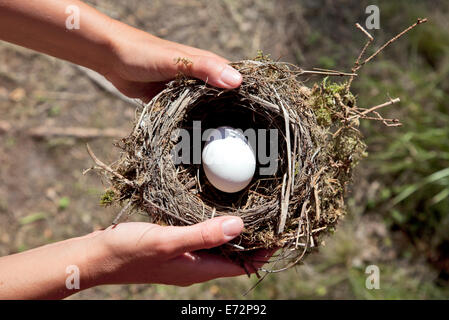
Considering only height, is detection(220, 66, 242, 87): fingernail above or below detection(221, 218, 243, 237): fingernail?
above

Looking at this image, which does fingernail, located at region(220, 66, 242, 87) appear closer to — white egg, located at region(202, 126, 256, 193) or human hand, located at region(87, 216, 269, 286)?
white egg, located at region(202, 126, 256, 193)

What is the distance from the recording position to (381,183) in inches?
114

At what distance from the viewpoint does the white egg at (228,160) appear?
1.77 metres

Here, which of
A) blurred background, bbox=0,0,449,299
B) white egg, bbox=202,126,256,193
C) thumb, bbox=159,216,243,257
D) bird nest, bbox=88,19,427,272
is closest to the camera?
thumb, bbox=159,216,243,257

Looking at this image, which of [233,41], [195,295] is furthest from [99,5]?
[195,295]

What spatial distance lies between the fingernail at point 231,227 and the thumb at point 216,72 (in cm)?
52

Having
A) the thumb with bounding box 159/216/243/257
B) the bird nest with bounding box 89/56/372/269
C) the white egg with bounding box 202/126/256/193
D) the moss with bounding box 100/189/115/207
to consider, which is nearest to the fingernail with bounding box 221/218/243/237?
the thumb with bounding box 159/216/243/257

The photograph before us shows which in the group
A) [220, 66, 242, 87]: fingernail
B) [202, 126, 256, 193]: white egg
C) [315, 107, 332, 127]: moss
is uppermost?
[220, 66, 242, 87]: fingernail

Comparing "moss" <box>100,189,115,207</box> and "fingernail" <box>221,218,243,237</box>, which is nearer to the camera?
"fingernail" <box>221,218,243,237</box>

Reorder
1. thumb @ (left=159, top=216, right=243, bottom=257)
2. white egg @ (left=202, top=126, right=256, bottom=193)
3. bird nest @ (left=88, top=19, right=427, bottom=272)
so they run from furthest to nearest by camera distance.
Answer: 1. white egg @ (left=202, top=126, right=256, bottom=193)
2. bird nest @ (left=88, top=19, right=427, bottom=272)
3. thumb @ (left=159, top=216, right=243, bottom=257)

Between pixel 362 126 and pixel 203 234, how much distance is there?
1810mm

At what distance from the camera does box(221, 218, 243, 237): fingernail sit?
151 cm

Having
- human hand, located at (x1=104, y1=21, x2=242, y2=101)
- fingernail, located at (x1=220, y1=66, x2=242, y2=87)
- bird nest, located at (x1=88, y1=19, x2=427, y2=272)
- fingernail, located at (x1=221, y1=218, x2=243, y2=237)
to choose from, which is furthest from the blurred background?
fingernail, located at (x1=220, y1=66, x2=242, y2=87)

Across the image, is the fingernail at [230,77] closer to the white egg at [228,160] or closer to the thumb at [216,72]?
the thumb at [216,72]
